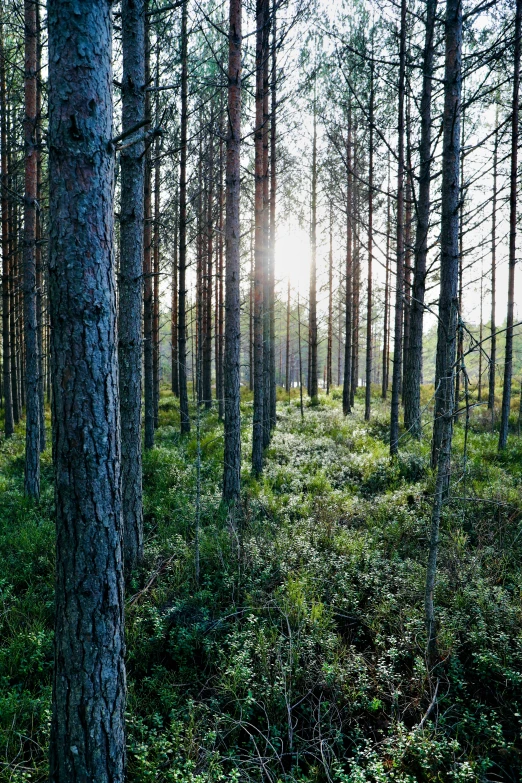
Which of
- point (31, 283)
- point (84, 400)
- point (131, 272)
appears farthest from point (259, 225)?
point (84, 400)

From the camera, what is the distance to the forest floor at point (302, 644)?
299 cm

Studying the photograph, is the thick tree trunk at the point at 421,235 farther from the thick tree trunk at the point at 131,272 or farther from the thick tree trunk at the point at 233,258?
the thick tree trunk at the point at 131,272

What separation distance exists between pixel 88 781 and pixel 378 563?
3.46 m

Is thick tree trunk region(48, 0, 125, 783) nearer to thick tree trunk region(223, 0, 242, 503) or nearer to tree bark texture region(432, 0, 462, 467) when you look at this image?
tree bark texture region(432, 0, 462, 467)

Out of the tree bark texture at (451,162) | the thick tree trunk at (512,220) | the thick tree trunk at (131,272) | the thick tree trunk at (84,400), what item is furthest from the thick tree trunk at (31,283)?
the thick tree trunk at (512,220)

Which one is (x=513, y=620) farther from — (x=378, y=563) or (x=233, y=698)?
(x=233, y=698)

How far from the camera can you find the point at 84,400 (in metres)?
2.33

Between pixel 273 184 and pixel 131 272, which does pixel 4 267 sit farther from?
pixel 131 272

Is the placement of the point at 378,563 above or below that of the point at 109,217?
below

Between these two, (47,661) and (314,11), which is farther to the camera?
(314,11)

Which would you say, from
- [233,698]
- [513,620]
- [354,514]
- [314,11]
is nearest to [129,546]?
[233,698]

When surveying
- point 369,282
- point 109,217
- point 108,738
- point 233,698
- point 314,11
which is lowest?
point 233,698

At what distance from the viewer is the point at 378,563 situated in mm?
5012

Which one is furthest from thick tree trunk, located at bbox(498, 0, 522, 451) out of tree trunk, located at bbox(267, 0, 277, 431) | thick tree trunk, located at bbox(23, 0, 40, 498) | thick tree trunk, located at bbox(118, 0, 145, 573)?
thick tree trunk, located at bbox(23, 0, 40, 498)
